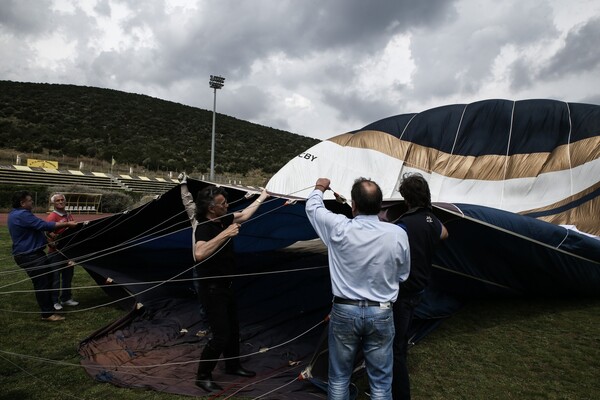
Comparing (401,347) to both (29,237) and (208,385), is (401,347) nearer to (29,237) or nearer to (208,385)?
(208,385)

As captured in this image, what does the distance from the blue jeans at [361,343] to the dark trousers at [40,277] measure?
3539 mm

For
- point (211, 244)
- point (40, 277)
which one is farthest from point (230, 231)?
point (40, 277)

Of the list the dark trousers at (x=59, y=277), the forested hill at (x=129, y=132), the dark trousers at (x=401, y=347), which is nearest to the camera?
the dark trousers at (x=401, y=347)

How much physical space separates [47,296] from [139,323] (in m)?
1.05

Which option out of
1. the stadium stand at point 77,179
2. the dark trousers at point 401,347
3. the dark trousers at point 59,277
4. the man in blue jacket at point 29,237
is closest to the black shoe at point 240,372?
the dark trousers at point 401,347

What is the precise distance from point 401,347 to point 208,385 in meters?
1.42

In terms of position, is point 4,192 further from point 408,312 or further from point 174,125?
point 174,125

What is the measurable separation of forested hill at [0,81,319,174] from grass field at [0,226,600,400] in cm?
3152

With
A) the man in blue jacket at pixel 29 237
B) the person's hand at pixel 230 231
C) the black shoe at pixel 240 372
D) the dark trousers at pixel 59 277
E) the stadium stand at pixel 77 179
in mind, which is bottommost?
the black shoe at pixel 240 372

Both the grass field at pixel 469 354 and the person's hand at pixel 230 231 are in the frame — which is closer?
the person's hand at pixel 230 231

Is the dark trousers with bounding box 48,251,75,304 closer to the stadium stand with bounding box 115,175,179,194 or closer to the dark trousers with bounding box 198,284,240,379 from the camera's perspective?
the dark trousers with bounding box 198,284,240,379

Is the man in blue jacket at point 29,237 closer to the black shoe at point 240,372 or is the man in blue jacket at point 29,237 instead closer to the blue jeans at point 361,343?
the black shoe at point 240,372

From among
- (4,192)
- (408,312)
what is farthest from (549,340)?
(4,192)

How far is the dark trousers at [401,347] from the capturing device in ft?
7.90
